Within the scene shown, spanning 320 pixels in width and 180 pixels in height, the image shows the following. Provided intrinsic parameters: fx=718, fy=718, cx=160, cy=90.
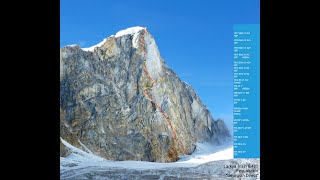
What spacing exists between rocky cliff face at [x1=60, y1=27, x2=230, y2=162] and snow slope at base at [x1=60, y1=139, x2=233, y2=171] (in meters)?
0.07

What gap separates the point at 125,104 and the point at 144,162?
2.22 ft

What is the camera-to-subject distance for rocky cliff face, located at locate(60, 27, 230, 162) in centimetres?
788

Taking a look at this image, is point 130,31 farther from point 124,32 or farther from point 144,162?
point 144,162

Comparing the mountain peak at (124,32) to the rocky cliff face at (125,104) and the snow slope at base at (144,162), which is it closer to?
the rocky cliff face at (125,104)

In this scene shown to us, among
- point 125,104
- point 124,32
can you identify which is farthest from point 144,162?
point 124,32

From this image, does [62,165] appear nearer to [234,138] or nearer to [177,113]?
[177,113]

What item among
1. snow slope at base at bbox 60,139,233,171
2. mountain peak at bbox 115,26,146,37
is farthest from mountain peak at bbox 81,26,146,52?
snow slope at base at bbox 60,139,233,171

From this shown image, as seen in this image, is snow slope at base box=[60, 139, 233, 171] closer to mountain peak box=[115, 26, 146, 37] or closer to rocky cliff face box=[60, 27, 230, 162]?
rocky cliff face box=[60, 27, 230, 162]

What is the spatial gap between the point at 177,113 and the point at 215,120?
1.42 feet

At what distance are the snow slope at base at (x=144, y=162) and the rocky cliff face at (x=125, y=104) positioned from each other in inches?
2.7

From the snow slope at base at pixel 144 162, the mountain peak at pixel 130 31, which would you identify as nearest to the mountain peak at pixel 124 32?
the mountain peak at pixel 130 31

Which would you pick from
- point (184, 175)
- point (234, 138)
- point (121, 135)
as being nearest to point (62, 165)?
point (121, 135)

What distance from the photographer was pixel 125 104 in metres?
7.98

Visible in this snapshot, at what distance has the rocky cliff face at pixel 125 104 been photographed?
788 centimetres
